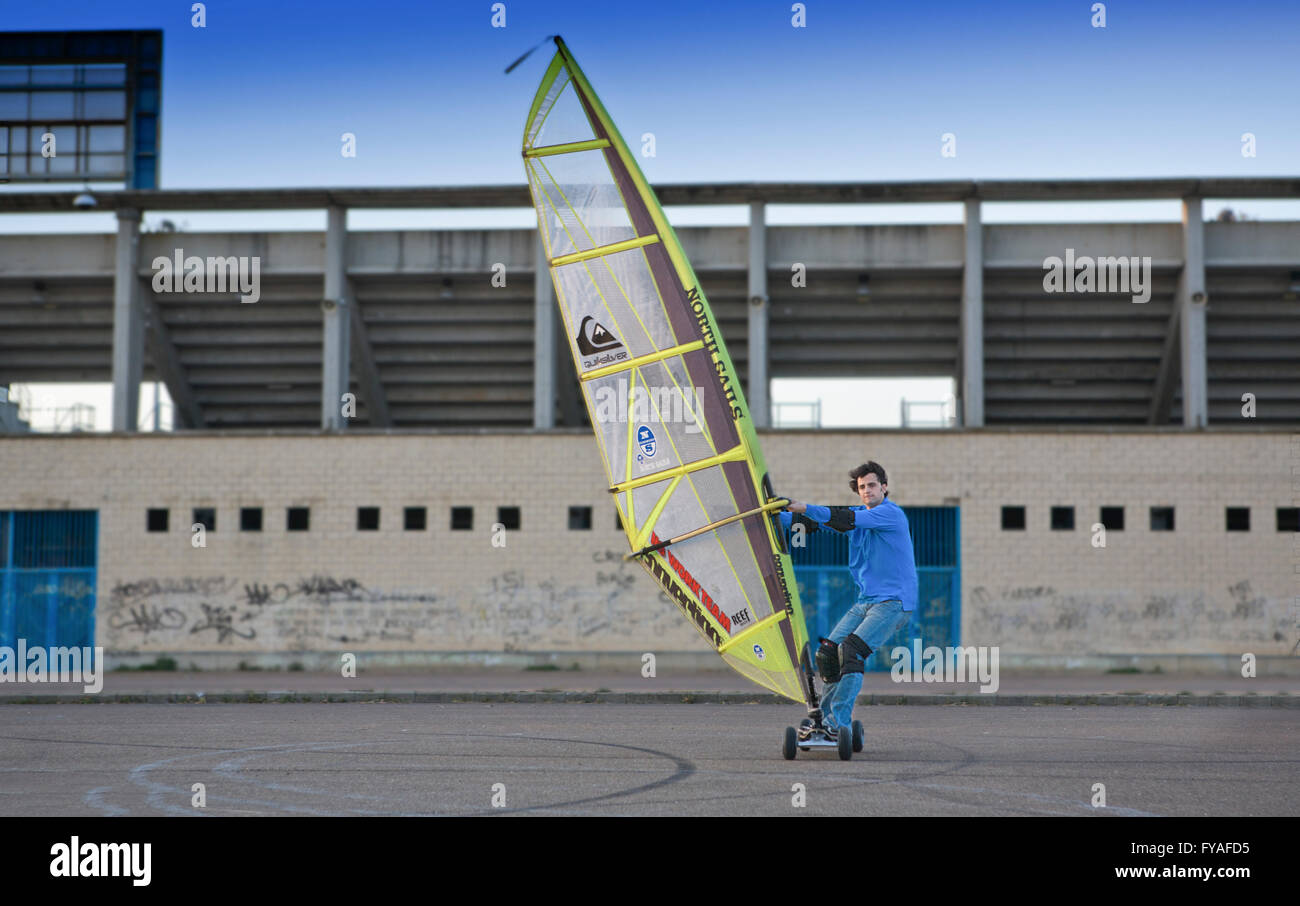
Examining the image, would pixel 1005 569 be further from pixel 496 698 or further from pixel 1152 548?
pixel 496 698

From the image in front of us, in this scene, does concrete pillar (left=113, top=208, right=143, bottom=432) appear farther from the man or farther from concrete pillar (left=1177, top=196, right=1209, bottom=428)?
the man

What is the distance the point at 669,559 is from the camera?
12367mm

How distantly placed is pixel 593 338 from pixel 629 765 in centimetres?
378

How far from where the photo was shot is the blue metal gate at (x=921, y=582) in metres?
27.4

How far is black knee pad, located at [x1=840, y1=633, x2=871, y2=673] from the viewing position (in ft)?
35.9

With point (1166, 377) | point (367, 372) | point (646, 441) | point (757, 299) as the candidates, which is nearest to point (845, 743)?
point (646, 441)

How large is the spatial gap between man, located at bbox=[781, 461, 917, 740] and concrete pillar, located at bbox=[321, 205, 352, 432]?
20.4 metres

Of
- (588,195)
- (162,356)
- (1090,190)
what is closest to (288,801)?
(588,195)

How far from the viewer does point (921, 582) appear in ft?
90.1

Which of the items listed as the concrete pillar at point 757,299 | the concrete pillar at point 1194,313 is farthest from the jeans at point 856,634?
the concrete pillar at point 1194,313

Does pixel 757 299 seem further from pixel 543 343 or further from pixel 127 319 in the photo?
pixel 127 319

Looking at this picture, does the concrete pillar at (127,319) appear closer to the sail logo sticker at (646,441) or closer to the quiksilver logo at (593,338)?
the quiksilver logo at (593,338)

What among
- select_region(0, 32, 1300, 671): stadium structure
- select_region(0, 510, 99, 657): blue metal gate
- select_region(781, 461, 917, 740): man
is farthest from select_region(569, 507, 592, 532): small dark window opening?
select_region(781, 461, 917, 740): man

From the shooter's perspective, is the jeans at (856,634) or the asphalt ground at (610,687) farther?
the asphalt ground at (610,687)
